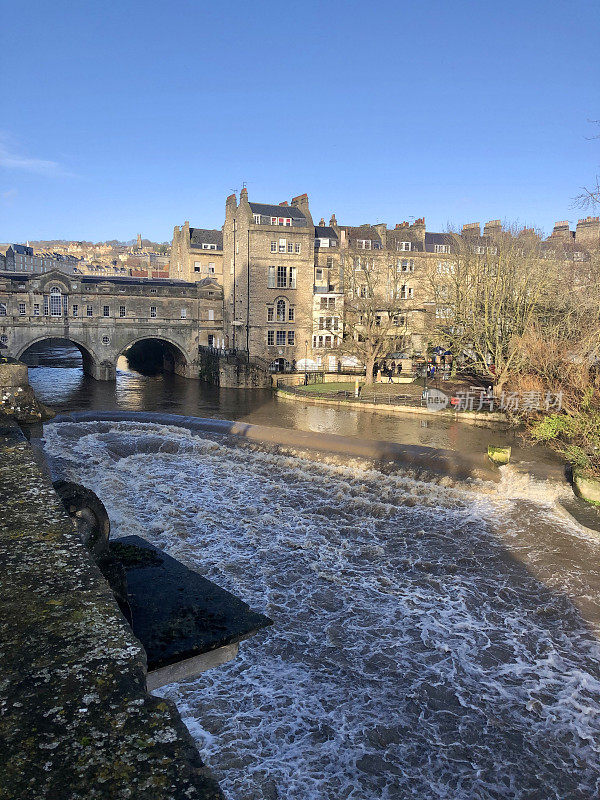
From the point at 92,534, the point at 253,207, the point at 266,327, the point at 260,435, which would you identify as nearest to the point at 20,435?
the point at 92,534

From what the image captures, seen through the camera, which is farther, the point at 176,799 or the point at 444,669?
the point at 444,669

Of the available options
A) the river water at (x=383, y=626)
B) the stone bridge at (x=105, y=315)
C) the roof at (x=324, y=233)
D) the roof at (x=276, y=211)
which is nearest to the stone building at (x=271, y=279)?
the roof at (x=276, y=211)

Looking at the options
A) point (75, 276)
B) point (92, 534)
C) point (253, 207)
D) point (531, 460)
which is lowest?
point (531, 460)

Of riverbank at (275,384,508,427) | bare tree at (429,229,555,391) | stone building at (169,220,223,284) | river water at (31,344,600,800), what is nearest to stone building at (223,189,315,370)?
riverbank at (275,384,508,427)

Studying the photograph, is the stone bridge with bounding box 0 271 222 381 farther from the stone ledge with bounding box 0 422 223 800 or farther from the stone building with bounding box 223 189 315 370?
the stone ledge with bounding box 0 422 223 800

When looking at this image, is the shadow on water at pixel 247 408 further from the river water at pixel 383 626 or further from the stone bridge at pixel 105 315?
the river water at pixel 383 626

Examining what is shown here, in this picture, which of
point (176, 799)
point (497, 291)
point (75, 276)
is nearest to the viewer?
point (176, 799)

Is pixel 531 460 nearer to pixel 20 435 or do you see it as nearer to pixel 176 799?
pixel 20 435

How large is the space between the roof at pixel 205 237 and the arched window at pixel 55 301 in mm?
19937

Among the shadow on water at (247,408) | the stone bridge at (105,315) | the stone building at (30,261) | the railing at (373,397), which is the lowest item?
the shadow on water at (247,408)

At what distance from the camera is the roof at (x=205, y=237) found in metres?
64.0

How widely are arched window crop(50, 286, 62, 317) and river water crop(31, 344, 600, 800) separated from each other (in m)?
29.2

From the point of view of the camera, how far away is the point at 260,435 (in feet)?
81.3

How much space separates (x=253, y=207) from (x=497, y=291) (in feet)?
80.8
